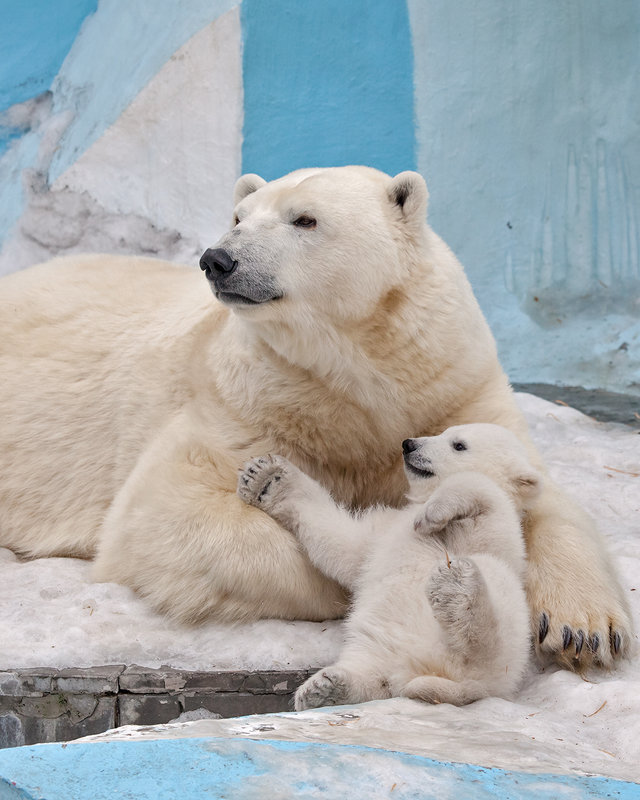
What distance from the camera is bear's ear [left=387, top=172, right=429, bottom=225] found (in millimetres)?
3076

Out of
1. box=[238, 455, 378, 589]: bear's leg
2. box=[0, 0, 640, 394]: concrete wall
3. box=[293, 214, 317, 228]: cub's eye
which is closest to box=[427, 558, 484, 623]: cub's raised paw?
box=[238, 455, 378, 589]: bear's leg

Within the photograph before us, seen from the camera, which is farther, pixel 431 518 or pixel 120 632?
pixel 120 632

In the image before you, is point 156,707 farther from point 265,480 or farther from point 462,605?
point 462,605

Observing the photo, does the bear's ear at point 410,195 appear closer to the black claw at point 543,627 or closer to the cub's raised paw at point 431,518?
the cub's raised paw at point 431,518

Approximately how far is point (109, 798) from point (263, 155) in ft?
19.2

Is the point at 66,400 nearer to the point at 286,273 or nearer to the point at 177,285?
the point at 177,285

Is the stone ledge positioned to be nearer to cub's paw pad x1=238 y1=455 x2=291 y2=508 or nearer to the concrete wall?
cub's paw pad x1=238 y1=455 x2=291 y2=508

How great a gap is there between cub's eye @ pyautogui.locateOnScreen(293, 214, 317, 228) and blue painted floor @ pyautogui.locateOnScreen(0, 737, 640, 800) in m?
1.66

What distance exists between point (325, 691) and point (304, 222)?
1402 mm

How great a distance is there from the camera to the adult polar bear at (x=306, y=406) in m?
2.84

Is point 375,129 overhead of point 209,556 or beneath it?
overhead

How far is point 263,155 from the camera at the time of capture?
22.6ft

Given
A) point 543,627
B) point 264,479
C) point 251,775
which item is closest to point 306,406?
point 264,479

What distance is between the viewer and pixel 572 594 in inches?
106
